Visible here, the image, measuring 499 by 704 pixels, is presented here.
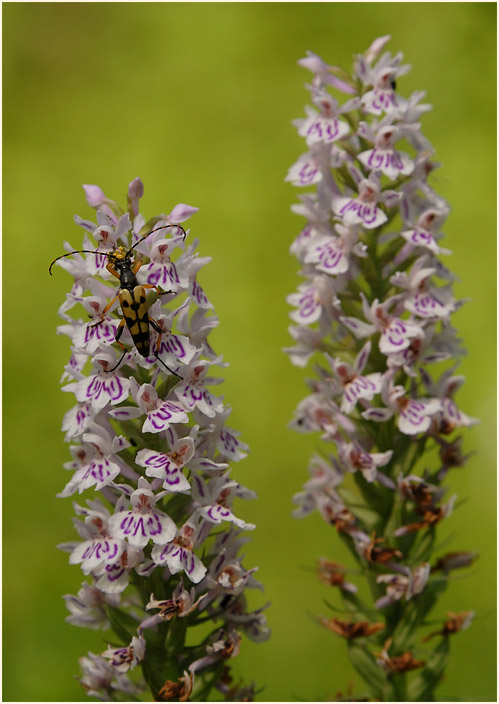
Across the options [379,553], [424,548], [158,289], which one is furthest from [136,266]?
[424,548]

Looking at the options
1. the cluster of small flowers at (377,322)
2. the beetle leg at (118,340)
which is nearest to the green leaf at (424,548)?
the cluster of small flowers at (377,322)

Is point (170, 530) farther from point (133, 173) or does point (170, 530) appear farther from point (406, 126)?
point (133, 173)

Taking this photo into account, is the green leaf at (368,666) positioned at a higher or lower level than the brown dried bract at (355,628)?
lower

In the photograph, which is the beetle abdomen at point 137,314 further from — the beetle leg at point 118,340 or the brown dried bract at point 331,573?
the brown dried bract at point 331,573

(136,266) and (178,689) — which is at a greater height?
(136,266)

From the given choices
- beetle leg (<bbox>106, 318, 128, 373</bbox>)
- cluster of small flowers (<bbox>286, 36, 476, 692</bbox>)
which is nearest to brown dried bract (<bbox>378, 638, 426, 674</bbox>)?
cluster of small flowers (<bbox>286, 36, 476, 692</bbox>)

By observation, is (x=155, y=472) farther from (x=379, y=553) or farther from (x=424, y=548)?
(x=424, y=548)
